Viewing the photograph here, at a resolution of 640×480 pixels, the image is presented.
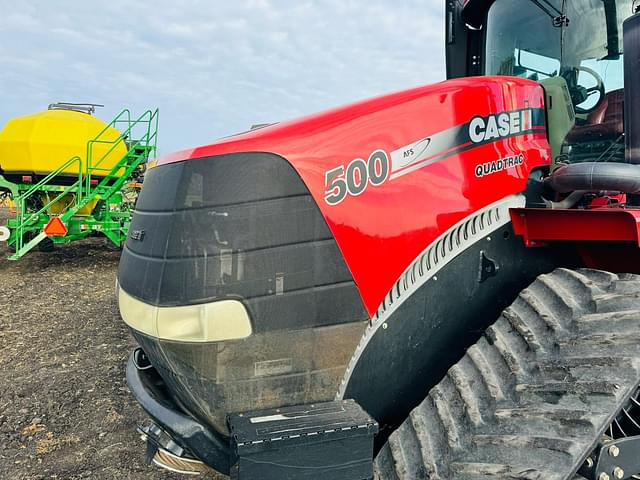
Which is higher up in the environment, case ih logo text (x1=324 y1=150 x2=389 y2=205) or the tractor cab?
the tractor cab

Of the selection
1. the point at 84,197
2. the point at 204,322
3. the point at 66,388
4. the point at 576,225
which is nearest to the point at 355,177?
the point at 204,322

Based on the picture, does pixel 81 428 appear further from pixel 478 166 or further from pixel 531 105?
pixel 531 105

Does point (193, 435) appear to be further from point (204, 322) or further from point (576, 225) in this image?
point (576, 225)

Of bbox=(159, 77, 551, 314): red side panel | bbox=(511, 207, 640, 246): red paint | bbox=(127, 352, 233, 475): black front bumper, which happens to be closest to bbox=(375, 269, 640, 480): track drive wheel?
bbox=(511, 207, 640, 246): red paint

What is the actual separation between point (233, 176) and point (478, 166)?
0.88m

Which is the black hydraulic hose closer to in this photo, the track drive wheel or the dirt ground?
the track drive wheel

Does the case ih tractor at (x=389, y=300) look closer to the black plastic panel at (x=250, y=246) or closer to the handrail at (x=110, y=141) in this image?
the black plastic panel at (x=250, y=246)

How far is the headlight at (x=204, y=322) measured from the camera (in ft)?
5.28

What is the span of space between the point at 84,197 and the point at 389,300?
28.7 ft

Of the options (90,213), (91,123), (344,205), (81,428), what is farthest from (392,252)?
(91,123)

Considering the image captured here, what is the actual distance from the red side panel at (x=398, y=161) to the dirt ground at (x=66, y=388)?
1.90 meters

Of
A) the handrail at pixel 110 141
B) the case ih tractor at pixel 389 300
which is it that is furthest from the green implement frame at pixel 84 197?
the case ih tractor at pixel 389 300

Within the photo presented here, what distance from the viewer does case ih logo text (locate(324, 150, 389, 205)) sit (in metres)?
1.70

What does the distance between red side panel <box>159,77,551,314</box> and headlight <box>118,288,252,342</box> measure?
38 centimetres
